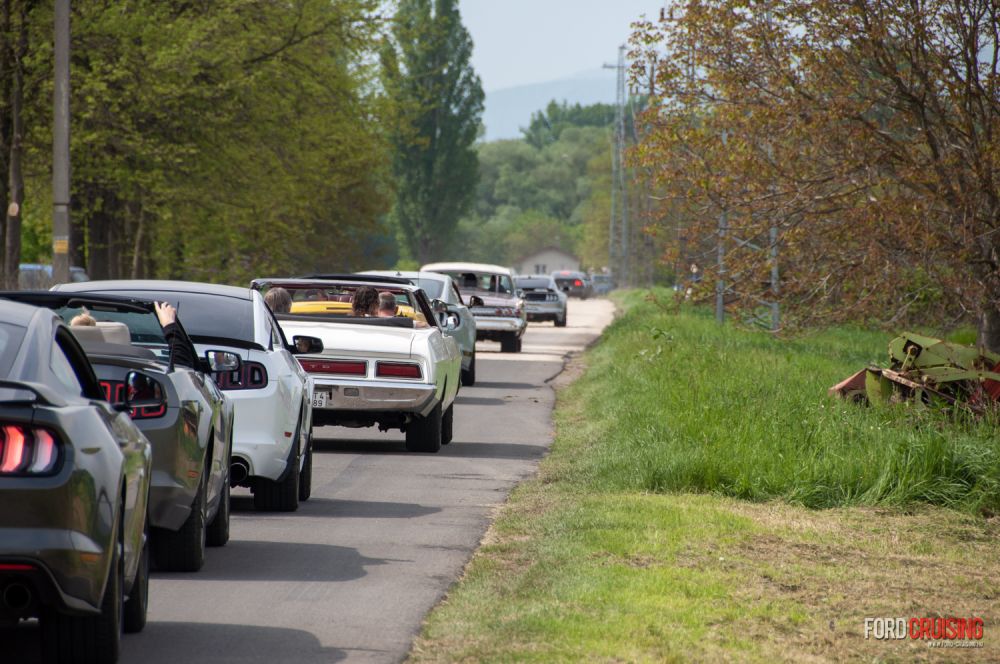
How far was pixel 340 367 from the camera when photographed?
15258mm

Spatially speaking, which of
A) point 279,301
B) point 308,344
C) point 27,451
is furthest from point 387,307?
point 27,451

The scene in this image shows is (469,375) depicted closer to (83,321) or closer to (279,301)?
(279,301)

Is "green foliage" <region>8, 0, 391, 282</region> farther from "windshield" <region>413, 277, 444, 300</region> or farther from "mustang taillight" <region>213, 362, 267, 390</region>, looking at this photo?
"mustang taillight" <region>213, 362, 267, 390</region>

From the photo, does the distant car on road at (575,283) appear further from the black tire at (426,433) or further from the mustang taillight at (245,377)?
the mustang taillight at (245,377)

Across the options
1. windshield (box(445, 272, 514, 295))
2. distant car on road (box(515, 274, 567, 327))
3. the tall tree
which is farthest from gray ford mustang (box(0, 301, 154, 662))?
the tall tree

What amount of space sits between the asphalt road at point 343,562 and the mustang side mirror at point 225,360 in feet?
3.35

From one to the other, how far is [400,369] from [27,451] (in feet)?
31.2

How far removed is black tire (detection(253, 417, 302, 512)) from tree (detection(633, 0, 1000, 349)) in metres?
10.0

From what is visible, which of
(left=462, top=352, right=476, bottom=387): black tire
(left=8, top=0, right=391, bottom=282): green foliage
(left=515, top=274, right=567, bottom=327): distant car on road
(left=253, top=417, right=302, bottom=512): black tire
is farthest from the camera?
(left=515, top=274, right=567, bottom=327): distant car on road

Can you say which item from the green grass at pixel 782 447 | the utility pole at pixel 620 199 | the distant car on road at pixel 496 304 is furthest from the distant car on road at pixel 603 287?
the green grass at pixel 782 447

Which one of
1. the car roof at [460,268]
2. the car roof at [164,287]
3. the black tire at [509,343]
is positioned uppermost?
the car roof at [164,287]

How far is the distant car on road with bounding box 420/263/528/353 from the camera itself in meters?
35.3

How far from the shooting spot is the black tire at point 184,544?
29.0 ft

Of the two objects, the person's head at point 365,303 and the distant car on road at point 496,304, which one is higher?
the person's head at point 365,303
